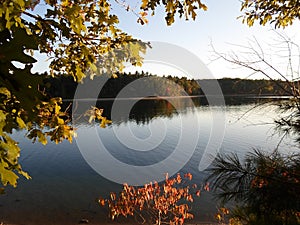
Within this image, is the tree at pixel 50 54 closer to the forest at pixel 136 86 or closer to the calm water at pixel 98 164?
the calm water at pixel 98 164

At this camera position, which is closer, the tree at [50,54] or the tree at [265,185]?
the tree at [50,54]

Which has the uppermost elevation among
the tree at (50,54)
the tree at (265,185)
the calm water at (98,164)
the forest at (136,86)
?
the forest at (136,86)

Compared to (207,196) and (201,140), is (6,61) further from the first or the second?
(201,140)

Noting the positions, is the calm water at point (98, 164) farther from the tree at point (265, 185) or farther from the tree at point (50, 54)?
the tree at point (50, 54)

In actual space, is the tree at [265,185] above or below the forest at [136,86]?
below

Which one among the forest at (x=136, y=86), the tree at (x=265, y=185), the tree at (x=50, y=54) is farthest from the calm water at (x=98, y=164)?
the forest at (x=136, y=86)

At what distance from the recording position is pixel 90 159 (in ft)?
82.0

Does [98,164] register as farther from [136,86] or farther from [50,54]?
[136,86]

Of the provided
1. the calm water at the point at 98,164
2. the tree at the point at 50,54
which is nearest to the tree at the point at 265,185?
the calm water at the point at 98,164

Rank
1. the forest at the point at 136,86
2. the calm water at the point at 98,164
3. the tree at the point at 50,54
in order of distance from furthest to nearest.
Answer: the forest at the point at 136,86 < the calm water at the point at 98,164 < the tree at the point at 50,54

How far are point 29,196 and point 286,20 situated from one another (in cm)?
1710

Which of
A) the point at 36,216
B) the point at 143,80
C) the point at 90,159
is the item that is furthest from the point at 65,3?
the point at 143,80

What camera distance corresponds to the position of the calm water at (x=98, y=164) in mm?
14219

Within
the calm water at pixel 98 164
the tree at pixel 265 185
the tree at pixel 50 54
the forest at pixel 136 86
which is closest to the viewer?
the tree at pixel 50 54
